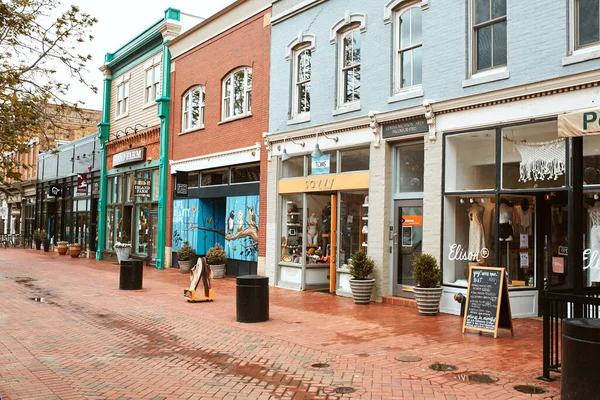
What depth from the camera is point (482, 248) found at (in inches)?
444

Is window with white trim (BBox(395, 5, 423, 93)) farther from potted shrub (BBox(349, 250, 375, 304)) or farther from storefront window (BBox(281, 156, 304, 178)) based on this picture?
storefront window (BBox(281, 156, 304, 178))

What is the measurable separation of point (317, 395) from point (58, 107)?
728 centimetres

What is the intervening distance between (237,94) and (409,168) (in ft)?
26.5

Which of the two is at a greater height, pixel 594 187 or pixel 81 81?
pixel 81 81

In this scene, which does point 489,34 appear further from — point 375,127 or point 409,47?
point 375,127

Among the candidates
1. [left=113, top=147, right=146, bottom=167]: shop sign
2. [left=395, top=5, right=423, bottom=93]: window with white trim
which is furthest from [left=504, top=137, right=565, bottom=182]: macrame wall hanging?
[left=113, top=147, right=146, bottom=167]: shop sign

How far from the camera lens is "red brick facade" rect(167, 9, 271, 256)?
17.5 m

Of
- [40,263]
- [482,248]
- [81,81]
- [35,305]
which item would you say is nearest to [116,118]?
[40,263]

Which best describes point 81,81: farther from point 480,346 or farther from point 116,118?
point 116,118

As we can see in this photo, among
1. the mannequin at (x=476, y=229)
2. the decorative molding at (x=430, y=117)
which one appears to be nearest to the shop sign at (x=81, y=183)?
the decorative molding at (x=430, y=117)

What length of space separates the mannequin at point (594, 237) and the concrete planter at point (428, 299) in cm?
276

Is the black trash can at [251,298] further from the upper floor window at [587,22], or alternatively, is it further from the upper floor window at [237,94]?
the upper floor window at [237,94]

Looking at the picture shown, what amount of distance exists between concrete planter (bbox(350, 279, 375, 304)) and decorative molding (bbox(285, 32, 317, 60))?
6.52m

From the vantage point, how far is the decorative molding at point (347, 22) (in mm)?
13844
